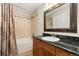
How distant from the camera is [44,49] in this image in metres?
1.12

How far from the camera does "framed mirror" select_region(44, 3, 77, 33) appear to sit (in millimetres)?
1076

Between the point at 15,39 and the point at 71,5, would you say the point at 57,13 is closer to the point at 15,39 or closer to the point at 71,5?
the point at 71,5

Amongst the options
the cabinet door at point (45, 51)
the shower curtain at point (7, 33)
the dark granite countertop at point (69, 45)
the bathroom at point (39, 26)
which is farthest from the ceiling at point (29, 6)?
the cabinet door at point (45, 51)

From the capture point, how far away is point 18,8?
112 cm

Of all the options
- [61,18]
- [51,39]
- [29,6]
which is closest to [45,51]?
[51,39]

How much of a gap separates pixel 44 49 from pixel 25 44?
21 centimetres

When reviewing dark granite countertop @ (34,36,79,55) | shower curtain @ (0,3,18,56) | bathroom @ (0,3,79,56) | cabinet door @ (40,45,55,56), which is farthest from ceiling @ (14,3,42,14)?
cabinet door @ (40,45,55,56)

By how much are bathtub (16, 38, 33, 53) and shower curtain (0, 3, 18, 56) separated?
1.8 inches

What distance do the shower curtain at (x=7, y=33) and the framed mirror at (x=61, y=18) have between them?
0.37 metres

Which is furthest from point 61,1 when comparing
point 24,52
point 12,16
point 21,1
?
point 24,52

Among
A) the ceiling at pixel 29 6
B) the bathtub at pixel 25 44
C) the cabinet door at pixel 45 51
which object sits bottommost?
the cabinet door at pixel 45 51

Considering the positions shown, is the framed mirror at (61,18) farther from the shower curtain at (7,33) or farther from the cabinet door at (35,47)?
the shower curtain at (7,33)

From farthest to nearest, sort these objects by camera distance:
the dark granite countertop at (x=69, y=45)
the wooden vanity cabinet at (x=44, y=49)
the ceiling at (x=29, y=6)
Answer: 1. the ceiling at (x=29, y=6)
2. the wooden vanity cabinet at (x=44, y=49)
3. the dark granite countertop at (x=69, y=45)

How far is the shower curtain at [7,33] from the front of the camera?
110 cm
